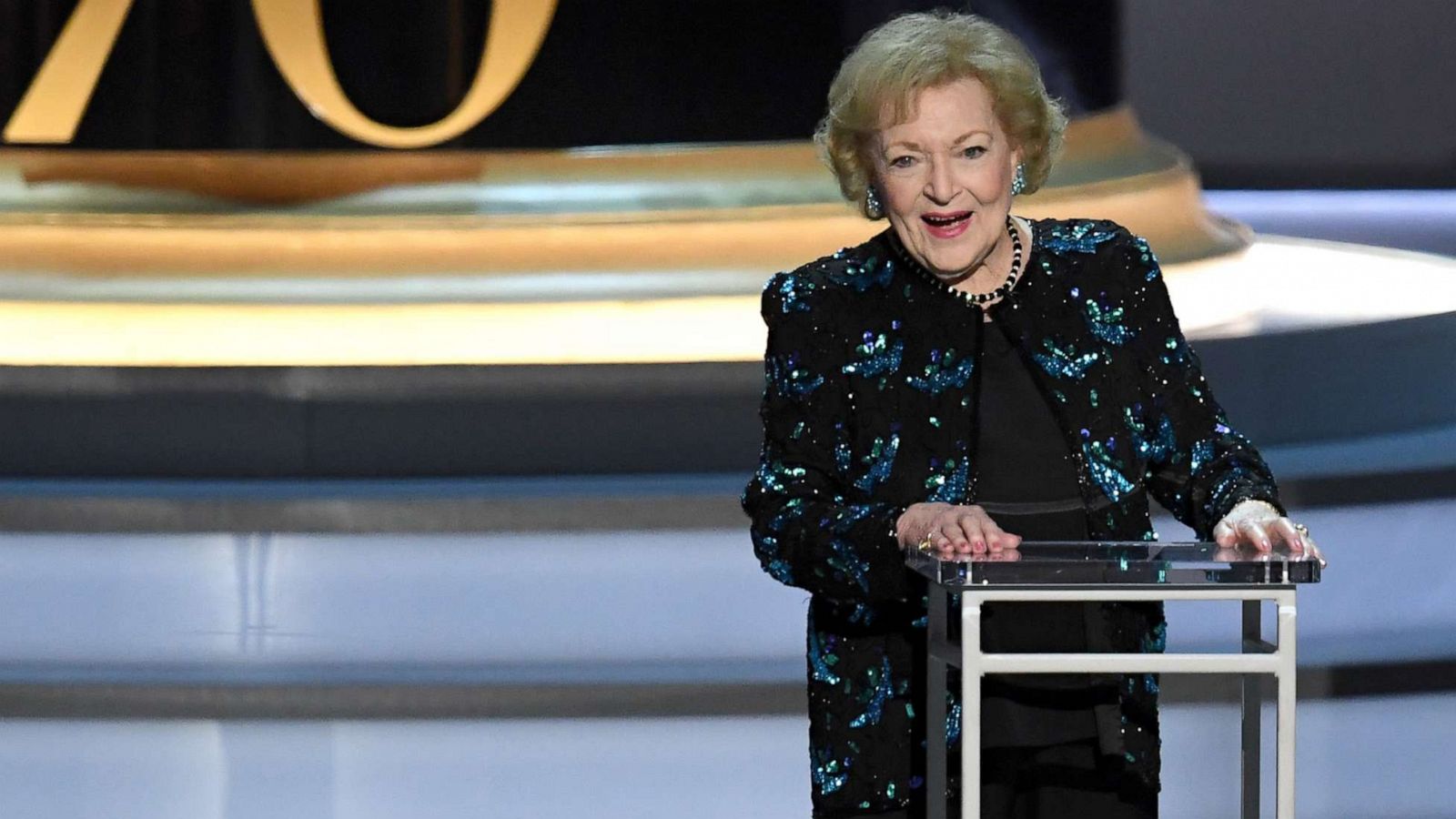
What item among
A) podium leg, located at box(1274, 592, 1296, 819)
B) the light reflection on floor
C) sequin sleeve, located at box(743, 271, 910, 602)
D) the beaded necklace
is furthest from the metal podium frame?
the light reflection on floor

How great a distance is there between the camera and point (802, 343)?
2260 millimetres

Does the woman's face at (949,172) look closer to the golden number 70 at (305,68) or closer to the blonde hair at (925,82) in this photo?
the blonde hair at (925,82)

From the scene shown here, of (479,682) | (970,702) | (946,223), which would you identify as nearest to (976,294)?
(946,223)

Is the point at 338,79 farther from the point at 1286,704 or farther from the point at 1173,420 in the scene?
the point at 1286,704

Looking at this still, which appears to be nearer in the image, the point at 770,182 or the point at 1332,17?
the point at 770,182

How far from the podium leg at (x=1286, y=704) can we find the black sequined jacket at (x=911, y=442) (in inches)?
8.9

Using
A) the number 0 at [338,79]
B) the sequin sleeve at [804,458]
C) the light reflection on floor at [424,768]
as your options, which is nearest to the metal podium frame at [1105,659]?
the sequin sleeve at [804,458]

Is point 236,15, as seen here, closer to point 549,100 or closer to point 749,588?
point 549,100

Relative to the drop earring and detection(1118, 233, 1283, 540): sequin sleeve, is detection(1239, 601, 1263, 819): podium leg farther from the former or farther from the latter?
the drop earring

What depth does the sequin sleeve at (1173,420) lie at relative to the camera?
7.39 ft

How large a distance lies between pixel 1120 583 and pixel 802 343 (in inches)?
17.0

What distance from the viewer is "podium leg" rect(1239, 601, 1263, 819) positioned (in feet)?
6.93

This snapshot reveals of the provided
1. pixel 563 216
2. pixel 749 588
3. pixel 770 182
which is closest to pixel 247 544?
pixel 749 588

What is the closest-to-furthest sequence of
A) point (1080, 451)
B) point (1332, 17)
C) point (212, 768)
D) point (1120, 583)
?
point (1120, 583) < point (1080, 451) < point (212, 768) < point (1332, 17)
